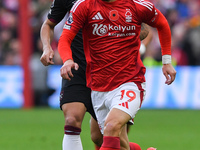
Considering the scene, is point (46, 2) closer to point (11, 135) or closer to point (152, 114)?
point (152, 114)

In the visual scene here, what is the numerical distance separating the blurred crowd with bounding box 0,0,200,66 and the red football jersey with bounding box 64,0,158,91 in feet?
31.4

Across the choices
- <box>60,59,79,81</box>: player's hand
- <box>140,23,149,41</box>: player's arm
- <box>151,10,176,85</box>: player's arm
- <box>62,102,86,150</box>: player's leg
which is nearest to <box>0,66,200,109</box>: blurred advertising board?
<box>140,23,149,41</box>: player's arm

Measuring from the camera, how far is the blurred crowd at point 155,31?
15.8 metres

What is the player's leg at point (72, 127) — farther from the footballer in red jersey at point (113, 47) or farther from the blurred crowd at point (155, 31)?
the blurred crowd at point (155, 31)

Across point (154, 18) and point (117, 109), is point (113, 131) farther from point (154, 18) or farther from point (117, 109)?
point (154, 18)

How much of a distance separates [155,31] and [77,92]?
10.0 m

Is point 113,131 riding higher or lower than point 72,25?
lower

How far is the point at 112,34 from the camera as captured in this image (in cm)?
555

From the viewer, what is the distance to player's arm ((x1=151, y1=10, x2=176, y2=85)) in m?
5.70

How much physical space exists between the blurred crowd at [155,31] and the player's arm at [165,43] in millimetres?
9324

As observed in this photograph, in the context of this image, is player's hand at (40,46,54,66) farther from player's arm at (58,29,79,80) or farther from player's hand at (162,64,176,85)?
player's hand at (162,64,176,85)

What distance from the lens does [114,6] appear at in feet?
18.2

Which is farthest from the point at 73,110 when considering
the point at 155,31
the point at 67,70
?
the point at 155,31

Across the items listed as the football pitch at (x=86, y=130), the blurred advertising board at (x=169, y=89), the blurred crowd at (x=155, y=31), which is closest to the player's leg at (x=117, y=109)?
the football pitch at (x=86, y=130)
